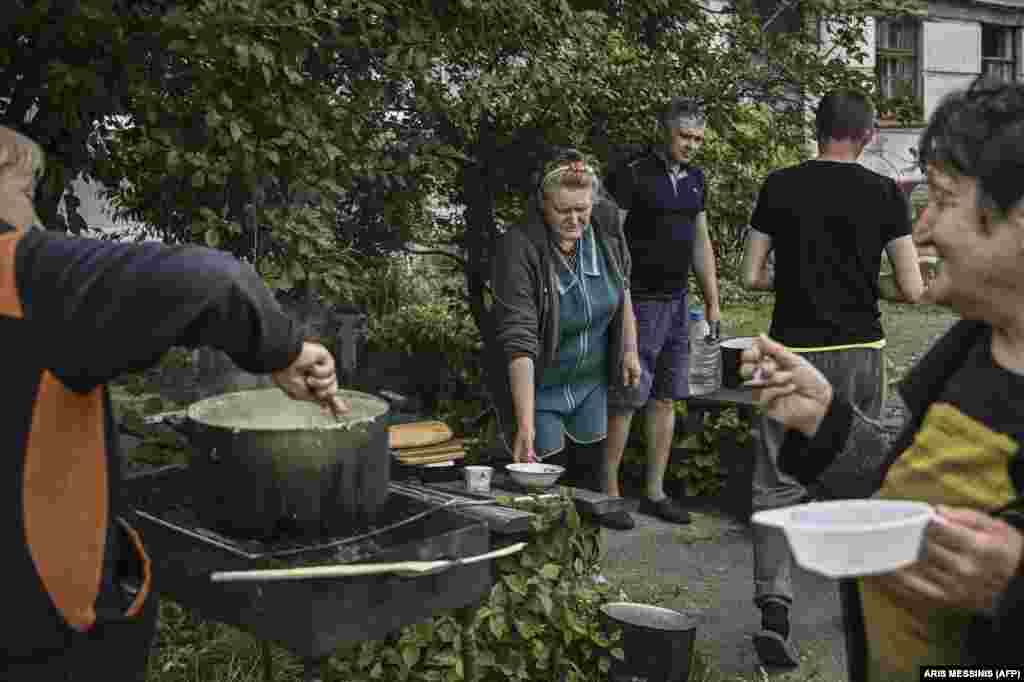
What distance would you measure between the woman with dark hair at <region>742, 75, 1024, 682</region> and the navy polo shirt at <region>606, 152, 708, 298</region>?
13.4ft

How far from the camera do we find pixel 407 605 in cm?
295

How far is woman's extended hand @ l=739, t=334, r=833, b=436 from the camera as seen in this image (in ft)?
7.76

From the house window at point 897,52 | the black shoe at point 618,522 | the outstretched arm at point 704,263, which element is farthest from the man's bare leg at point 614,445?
the house window at point 897,52

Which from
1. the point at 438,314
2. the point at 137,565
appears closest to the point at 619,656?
the point at 137,565

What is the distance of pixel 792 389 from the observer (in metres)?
2.37

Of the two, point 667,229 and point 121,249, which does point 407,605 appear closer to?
point 121,249

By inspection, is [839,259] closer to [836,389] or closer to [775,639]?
[836,389]

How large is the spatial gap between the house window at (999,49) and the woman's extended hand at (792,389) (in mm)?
20085

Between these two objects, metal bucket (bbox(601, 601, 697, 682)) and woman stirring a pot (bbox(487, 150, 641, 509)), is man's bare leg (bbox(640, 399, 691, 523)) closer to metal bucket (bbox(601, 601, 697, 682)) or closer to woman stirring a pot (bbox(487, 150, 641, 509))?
woman stirring a pot (bbox(487, 150, 641, 509))

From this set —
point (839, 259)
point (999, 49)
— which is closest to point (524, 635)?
point (839, 259)

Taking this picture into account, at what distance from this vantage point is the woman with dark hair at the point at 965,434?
5.58ft

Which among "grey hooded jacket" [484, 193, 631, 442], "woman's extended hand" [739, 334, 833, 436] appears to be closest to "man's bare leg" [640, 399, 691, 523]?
"grey hooded jacket" [484, 193, 631, 442]

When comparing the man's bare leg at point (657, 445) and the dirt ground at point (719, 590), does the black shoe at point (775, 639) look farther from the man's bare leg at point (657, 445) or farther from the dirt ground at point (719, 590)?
the man's bare leg at point (657, 445)

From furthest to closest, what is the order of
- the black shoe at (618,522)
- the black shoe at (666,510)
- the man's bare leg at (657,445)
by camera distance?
the man's bare leg at (657,445)
the black shoe at (666,510)
the black shoe at (618,522)
